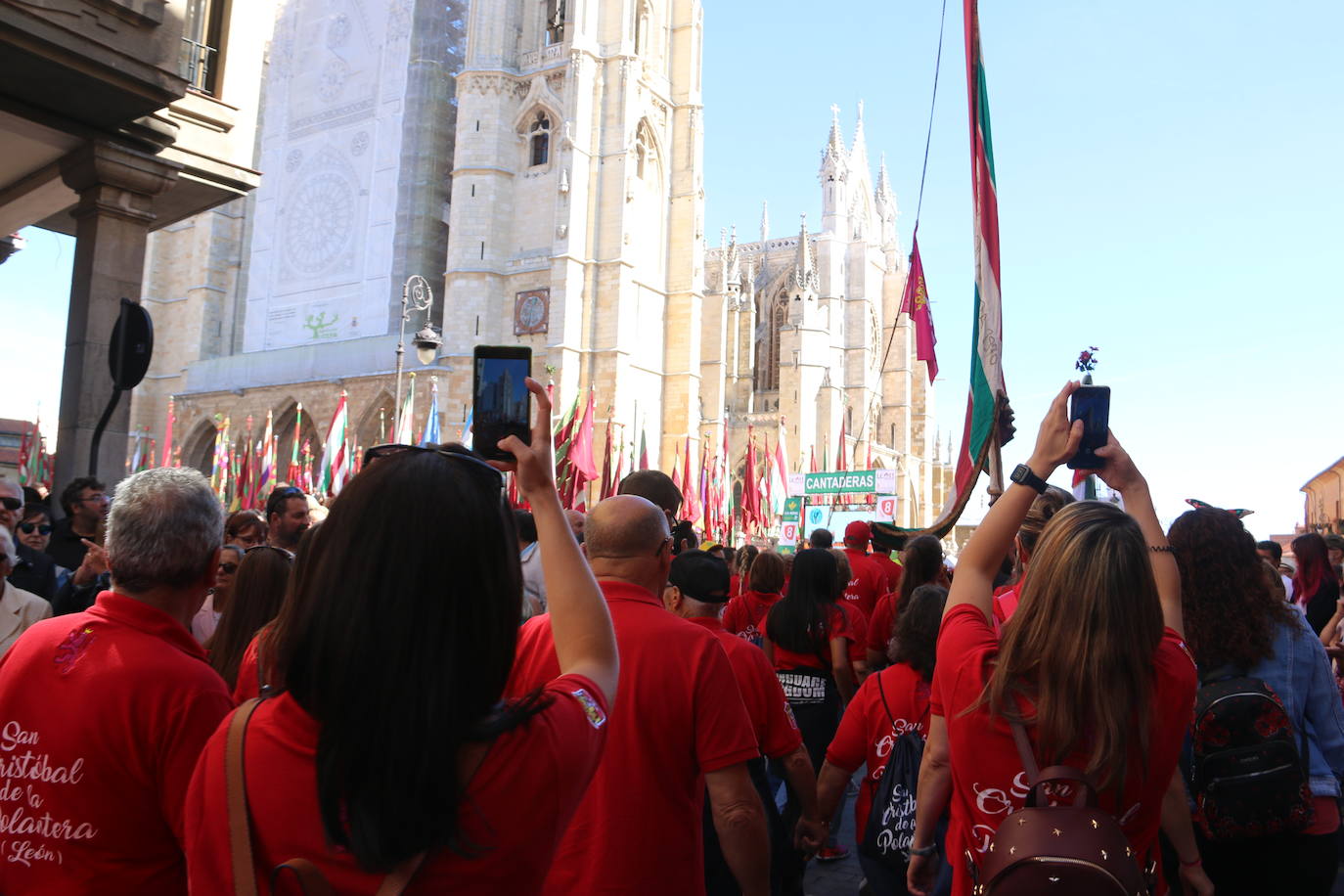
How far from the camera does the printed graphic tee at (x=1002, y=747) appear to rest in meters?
1.88

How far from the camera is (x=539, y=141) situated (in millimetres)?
29047

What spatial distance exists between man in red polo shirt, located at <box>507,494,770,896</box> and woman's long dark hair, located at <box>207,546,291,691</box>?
0.96 m

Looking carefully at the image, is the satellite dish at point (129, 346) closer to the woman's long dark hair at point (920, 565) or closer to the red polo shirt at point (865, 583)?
the woman's long dark hair at point (920, 565)

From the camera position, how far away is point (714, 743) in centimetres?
222

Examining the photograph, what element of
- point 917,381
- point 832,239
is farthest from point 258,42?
point 917,381

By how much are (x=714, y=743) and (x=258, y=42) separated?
758 cm

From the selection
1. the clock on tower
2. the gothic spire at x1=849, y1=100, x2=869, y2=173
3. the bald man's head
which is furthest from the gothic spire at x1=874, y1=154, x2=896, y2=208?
the bald man's head

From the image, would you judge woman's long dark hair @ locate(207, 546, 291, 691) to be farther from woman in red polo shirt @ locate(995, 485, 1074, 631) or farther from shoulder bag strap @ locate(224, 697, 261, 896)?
woman in red polo shirt @ locate(995, 485, 1074, 631)

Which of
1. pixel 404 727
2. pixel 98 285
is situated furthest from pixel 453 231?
pixel 404 727

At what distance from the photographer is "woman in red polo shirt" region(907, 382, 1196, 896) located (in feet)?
5.95

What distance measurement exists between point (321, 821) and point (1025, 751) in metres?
1.23

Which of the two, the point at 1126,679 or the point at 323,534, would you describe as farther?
the point at 1126,679

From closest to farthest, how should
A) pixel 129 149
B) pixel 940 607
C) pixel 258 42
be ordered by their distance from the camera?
pixel 940 607 → pixel 129 149 → pixel 258 42

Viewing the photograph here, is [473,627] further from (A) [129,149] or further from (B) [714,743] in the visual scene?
(A) [129,149]
